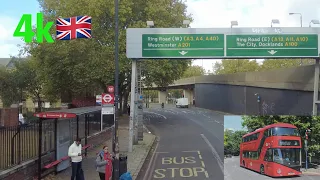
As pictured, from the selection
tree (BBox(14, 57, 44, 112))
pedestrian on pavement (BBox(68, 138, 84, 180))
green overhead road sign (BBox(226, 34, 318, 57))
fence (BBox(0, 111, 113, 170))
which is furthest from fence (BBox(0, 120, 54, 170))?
tree (BBox(14, 57, 44, 112))

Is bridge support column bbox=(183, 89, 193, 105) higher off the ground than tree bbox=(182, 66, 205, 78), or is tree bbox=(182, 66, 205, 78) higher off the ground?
tree bbox=(182, 66, 205, 78)

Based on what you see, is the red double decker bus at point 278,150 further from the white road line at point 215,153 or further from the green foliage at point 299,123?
the white road line at point 215,153

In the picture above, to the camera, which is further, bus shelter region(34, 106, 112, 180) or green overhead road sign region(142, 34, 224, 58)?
green overhead road sign region(142, 34, 224, 58)

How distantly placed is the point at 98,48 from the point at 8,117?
10207 millimetres

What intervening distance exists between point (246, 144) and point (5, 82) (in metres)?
45.3

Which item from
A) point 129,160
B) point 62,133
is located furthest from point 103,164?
point 129,160

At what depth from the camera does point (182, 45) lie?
20469mm

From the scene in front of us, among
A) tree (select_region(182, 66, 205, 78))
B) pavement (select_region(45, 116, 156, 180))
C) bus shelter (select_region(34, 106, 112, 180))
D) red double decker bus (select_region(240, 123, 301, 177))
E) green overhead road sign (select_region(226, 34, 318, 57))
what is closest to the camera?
red double decker bus (select_region(240, 123, 301, 177))

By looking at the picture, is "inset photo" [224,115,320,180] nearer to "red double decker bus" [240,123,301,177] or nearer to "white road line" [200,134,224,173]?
"red double decker bus" [240,123,301,177]

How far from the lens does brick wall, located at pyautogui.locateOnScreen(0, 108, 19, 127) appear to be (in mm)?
27781

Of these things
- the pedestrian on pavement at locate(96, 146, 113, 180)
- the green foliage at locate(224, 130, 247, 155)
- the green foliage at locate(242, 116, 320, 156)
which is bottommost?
the pedestrian on pavement at locate(96, 146, 113, 180)

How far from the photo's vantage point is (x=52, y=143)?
46.6ft

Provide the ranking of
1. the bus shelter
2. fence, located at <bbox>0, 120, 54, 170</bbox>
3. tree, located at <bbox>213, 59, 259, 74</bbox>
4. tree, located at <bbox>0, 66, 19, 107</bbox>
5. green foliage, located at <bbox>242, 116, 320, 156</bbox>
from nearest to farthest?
green foliage, located at <bbox>242, 116, 320, 156</bbox> → fence, located at <bbox>0, 120, 54, 170</bbox> → the bus shelter → tree, located at <bbox>0, 66, 19, 107</bbox> → tree, located at <bbox>213, 59, 259, 74</bbox>

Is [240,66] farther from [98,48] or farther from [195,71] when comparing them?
[98,48]
